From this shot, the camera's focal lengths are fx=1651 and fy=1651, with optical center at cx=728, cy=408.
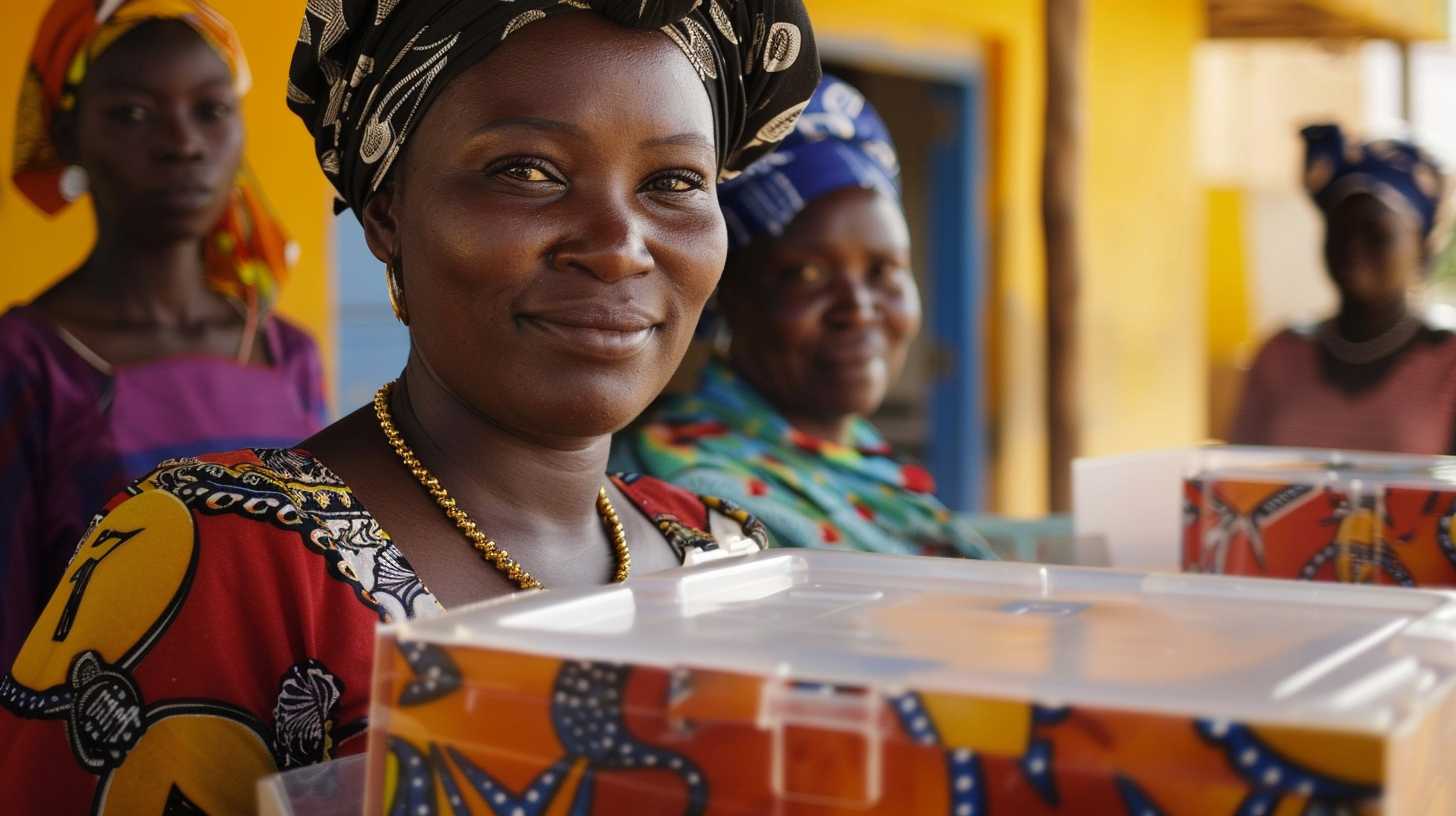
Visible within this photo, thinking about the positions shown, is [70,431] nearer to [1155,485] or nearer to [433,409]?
[433,409]

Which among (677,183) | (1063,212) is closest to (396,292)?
(677,183)

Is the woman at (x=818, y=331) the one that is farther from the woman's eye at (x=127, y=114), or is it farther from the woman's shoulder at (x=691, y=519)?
the woman's eye at (x=127, y=114)

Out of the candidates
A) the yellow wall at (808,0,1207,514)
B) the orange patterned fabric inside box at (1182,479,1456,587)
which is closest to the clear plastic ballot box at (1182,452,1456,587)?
the orange patterned fabric inside box at (1182,479,1456,587)

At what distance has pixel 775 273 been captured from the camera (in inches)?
114

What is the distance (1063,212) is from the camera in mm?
5688

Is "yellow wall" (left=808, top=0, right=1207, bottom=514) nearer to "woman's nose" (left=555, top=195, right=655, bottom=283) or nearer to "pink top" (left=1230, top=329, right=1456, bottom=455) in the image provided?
"pink top" (left=1230, top=329, right=1456, bottom=455)

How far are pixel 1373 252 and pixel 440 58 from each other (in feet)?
13.4

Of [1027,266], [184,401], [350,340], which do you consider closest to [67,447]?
[184,401]

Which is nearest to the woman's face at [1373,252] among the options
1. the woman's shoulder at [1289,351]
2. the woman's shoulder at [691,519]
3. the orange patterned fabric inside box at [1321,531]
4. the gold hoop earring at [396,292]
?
the woman's shoulder at [1289,351]

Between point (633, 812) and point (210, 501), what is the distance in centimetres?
62

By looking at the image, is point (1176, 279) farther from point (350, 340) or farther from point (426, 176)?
point (426, 176)

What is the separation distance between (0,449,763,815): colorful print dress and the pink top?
3.55 metres

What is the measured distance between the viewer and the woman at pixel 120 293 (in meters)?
2.60

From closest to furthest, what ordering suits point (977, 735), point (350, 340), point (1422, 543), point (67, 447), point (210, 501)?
point (977, 735)
point (210, 501)
point (1422, 543)
point (67, 447)
point (350, 340)
